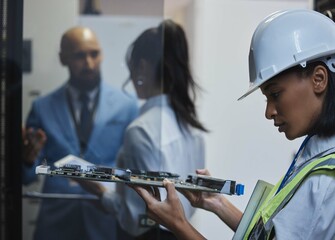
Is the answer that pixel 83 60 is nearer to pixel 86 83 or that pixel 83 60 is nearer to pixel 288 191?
pixel 86 83

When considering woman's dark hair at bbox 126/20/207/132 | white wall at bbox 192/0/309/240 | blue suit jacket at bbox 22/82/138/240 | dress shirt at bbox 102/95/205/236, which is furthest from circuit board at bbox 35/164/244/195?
blue suit jacket at bbox 22/82/138/240

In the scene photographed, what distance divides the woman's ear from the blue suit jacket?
1.65 m

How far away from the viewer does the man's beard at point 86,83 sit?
10.2 ft

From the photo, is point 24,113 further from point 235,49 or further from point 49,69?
point 235,49

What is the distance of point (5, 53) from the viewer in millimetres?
2311

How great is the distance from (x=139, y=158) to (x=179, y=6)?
74 centimetres

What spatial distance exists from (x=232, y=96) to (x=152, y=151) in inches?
17.6

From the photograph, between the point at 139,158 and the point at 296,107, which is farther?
the point at 139,158

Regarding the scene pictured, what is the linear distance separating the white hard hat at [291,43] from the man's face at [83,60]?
1.59 meters

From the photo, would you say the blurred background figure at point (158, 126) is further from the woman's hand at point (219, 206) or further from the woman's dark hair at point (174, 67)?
the woman's hand at point (219, 206)

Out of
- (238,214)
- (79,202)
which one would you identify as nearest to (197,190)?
(238,214)

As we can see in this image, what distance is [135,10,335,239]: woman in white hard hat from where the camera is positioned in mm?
1322

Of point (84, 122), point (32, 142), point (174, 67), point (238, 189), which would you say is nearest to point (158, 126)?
point (174, 67)

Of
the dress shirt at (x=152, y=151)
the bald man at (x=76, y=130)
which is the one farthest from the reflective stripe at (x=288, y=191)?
the bald man at (x=76, y=130)
